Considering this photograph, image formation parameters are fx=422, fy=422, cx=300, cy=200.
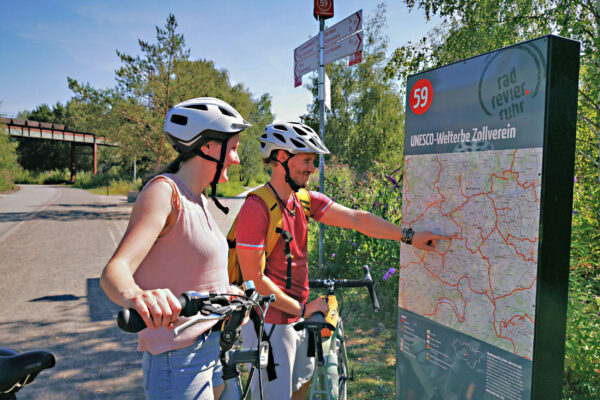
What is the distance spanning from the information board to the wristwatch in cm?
5

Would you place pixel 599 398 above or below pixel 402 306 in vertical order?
below

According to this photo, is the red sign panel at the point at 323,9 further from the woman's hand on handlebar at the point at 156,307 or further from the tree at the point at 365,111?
the tree at the point at 365,111

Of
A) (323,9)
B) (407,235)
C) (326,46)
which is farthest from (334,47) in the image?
(407,235)

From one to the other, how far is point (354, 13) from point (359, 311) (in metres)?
4.18

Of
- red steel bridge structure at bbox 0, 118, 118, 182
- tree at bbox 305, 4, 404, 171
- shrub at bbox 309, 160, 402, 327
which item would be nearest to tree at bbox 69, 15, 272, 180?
tree at bbox 305, 4, 404, 171

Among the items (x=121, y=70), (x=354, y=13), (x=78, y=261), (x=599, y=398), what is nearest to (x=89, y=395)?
(x=599, y=398)

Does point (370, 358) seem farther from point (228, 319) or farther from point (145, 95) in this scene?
point (145, 95)

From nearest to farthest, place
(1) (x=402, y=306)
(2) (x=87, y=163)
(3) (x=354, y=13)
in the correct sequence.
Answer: (1) (x=402, y=306), (3) (x=354, y=13), (2) (x=87, y=163)

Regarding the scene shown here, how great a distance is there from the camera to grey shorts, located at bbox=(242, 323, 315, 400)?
2.59 m

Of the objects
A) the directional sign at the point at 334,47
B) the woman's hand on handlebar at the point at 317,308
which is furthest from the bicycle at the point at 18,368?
the directional sign at the point at 334,47

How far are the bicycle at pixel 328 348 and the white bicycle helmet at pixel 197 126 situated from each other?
1.09m

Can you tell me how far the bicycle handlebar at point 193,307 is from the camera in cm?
125

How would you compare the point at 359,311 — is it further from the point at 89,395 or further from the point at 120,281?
the point at 120,281

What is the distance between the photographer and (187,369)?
5.95ft
